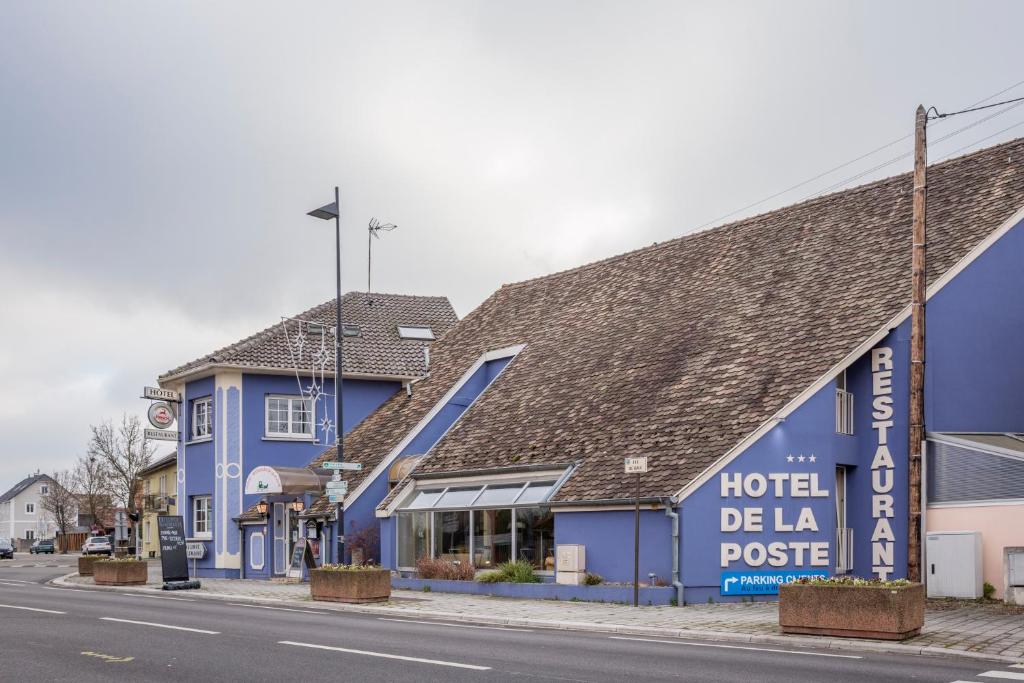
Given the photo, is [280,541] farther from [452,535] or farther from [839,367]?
[839,367]

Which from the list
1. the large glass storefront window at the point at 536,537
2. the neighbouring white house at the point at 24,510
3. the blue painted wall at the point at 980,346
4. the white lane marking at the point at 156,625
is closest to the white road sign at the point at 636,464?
the large glass storefront window at the point at 536,537

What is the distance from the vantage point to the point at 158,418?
37.5 m

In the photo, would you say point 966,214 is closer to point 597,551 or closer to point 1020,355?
point 1020,355

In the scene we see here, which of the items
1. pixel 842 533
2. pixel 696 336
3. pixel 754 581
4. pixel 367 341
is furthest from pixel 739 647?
pixel 367 341

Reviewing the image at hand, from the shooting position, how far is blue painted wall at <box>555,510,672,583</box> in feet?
73.7

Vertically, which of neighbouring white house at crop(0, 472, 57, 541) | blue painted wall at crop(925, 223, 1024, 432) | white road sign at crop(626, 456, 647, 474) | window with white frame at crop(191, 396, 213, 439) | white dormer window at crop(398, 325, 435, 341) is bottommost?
neighbouring white house at crop(0, 472, 57, 541)

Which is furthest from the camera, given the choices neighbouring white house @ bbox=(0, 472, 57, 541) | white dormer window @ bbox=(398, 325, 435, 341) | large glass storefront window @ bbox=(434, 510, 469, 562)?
neighbouring white house @ bbox=(0, 472, 57, 541)

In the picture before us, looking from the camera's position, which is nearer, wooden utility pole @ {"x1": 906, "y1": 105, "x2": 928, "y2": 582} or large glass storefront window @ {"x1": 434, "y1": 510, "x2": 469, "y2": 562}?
wooden utility pole @ {"x1": 906, "y1": 105, "x2": 928, "y2": 582}

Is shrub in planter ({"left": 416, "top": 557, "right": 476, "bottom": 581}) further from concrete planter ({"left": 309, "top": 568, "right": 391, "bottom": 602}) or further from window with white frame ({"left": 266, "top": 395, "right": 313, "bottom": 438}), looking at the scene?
window with white frame ({"left": 266, "top": 395, "right": 313, "bottom": 438})

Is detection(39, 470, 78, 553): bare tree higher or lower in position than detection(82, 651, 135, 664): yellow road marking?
lower

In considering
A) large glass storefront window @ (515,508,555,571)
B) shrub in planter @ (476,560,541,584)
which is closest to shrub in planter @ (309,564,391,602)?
shrub in planter @ (476,560,541,584)

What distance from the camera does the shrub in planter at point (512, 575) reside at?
25.2 meters

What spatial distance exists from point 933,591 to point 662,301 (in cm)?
1180

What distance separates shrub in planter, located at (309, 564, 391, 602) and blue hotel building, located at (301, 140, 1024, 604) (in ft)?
9.49
